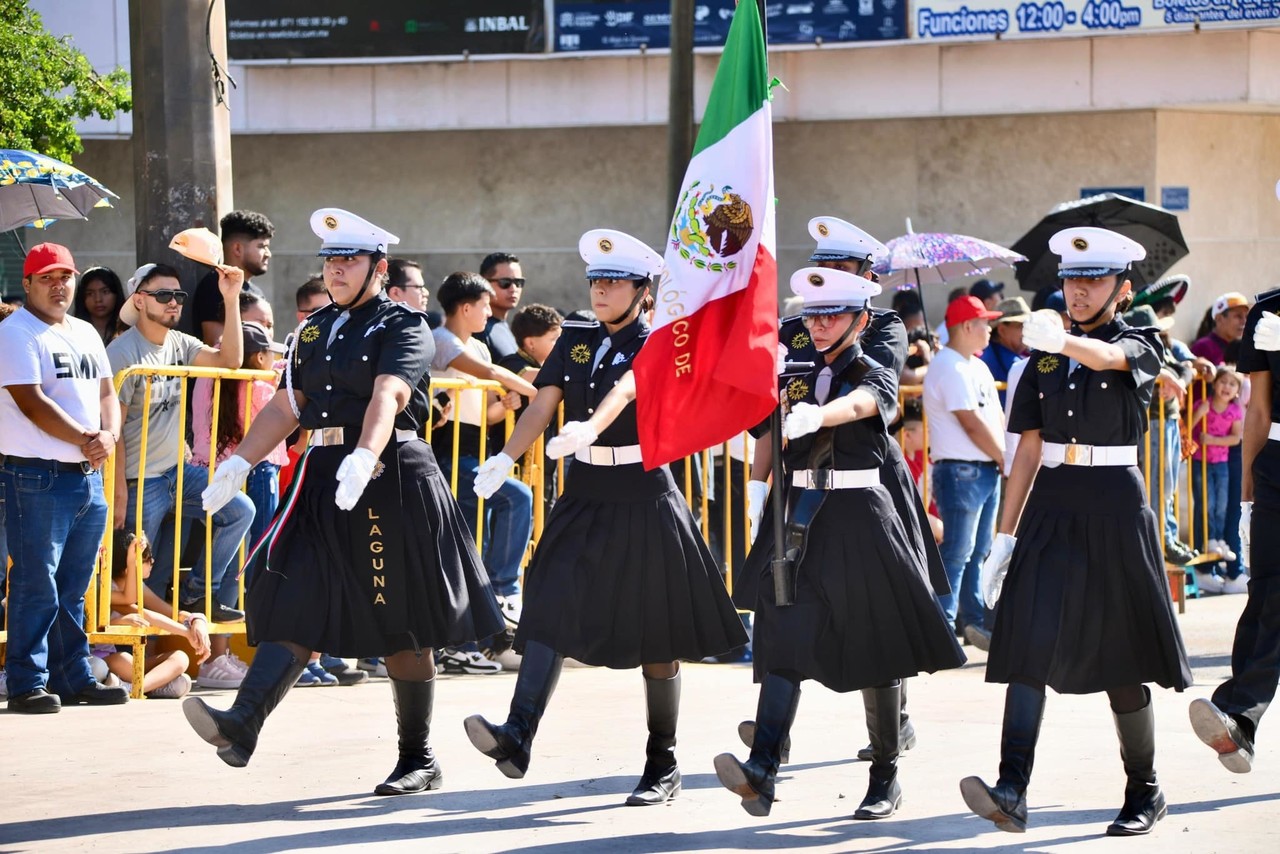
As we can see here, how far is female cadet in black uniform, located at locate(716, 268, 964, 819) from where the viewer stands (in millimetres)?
6398

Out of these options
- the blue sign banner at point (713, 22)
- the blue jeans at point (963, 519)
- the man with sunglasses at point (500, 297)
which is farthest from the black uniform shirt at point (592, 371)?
the blue sign banner at point (713, 22)

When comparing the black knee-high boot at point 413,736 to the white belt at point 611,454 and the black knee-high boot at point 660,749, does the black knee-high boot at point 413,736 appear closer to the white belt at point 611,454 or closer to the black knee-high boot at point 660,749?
the black knee-high boot at point 660,749

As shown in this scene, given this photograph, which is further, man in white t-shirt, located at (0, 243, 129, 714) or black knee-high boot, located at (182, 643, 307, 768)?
man in white t-shirt, located at (0, 243, 129, 714)

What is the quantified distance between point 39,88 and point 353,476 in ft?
23.0

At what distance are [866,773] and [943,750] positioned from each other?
556 millimetres

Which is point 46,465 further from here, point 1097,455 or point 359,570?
point 1097,455

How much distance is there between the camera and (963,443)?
10.8 meters

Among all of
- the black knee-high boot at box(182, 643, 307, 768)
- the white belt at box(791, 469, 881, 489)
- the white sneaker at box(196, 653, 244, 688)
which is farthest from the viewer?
the white sneaker at box(196, 653, 244, 688)

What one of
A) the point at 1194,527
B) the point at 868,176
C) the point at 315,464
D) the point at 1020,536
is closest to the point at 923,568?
the point at 1020,536

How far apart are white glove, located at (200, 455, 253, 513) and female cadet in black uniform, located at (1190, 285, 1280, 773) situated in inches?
134

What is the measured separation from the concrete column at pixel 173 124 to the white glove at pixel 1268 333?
522cm

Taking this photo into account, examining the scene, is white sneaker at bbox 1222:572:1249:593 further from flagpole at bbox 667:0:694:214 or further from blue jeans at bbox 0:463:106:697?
blue jeans at bbox 0:463:106:697

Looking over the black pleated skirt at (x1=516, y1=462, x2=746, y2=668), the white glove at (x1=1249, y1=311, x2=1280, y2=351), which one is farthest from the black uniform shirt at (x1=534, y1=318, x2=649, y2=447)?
the white glove at (x1=1249, y1=311, x2=1280, y2=351)

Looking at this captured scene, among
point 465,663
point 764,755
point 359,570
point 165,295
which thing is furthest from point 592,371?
point 465,663
